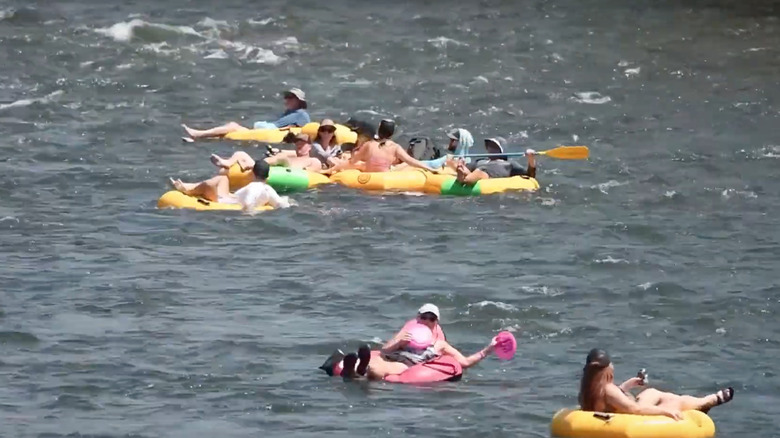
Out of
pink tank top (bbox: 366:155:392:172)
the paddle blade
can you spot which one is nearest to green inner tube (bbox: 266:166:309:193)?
pink tank top (bbox: 366:155:392:172)

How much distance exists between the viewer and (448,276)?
18969mm

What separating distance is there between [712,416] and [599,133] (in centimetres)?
1412

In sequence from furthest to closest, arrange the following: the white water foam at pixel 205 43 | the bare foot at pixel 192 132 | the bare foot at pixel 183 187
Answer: the white water foam at pixel 205 43 < the bare foot at pixel 192 132 < the bare foot at pixel 183 187

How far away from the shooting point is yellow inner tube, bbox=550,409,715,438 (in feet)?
43.0

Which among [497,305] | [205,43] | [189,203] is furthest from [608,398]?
[205,43]

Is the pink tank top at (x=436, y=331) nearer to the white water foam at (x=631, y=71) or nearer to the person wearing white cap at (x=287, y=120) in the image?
the person wearing white cap at (x=287, y=120)

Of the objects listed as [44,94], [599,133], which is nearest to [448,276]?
[599,133]

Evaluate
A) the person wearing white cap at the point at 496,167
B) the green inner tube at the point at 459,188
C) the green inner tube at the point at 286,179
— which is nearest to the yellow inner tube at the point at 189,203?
the green inner tube at the point at 286,179

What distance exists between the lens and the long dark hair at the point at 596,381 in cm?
1339

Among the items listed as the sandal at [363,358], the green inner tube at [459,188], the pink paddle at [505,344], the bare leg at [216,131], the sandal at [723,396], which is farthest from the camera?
the bare leg at [216,131]

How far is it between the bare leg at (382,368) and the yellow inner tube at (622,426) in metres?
2.02

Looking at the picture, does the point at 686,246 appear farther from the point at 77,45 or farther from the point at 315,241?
the point at 77,45

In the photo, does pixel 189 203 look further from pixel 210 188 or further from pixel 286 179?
pixel 286 179

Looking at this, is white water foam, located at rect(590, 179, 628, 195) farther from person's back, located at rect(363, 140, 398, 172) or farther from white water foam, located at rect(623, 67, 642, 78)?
white water foam, located at rect(623, 67, 642, 78)
